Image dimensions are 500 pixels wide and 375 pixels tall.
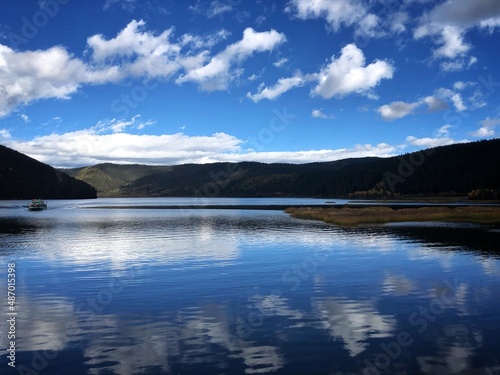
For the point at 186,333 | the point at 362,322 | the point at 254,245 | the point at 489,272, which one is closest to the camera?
the point at 186,333

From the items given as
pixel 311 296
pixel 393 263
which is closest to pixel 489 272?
pixel 393 263

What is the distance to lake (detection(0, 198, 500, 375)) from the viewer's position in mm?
16484

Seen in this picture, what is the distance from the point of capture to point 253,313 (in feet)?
76.9

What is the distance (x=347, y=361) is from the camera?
16422mm

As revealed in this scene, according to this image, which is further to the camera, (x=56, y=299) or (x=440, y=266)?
(x=440, y=266)

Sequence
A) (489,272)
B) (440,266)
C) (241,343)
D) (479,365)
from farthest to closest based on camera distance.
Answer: (440,266) < (489,272) < (241,343) < (479,365)

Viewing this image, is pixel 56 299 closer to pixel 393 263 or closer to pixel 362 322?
pixel 362 322

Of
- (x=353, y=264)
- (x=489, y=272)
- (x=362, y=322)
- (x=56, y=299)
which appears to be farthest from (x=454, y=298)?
(x=56, y=299)

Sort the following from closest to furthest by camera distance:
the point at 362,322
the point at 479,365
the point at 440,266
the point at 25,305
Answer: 1. the point at 479,365
2. the point at 362,322
3. the point at 25,305
4. the point at 440,266

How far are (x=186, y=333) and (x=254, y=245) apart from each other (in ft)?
122

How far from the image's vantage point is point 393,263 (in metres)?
41.2

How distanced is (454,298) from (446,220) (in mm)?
81525

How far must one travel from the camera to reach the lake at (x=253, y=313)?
54.1 feet

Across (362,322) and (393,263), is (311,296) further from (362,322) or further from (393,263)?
(393,263)
